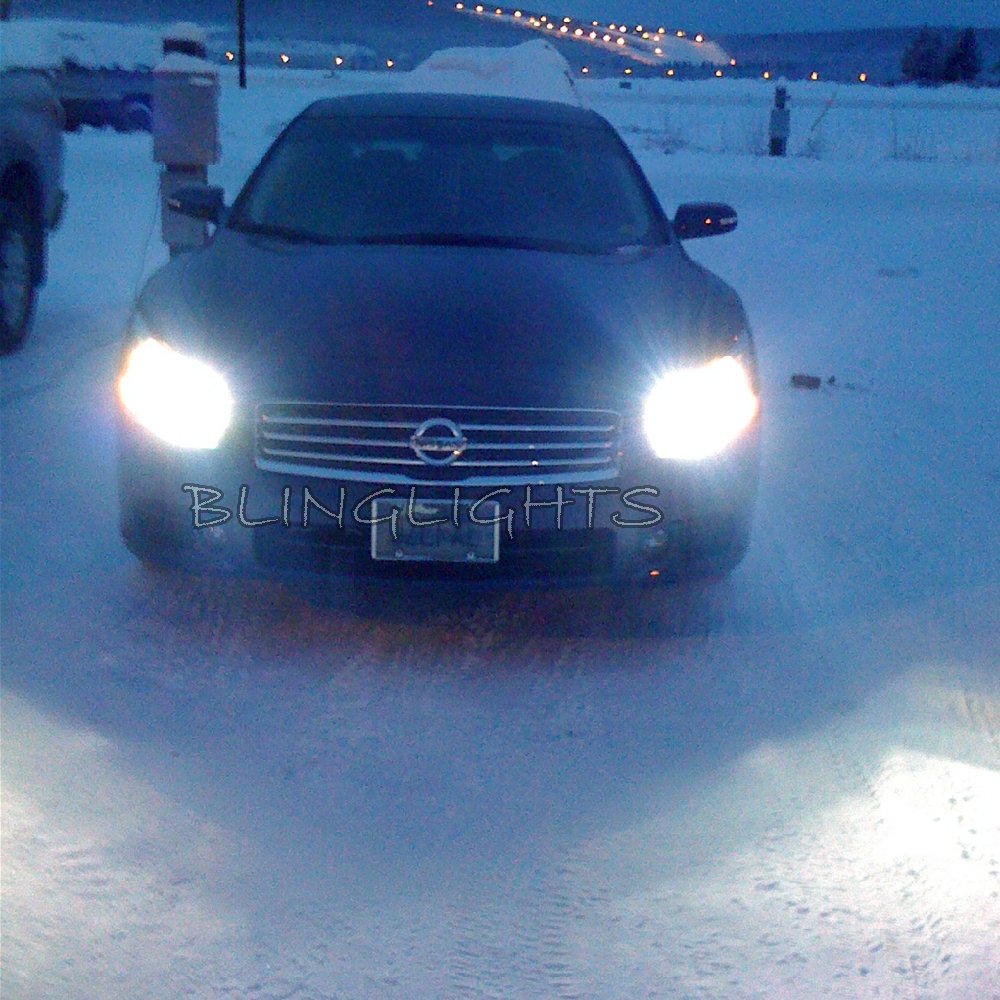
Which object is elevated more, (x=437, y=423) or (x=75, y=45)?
(x=437, y=423)

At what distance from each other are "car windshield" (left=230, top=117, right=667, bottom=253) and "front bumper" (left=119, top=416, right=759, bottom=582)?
1293 millimetres

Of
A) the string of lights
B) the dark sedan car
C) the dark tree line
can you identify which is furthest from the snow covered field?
the dark tree line

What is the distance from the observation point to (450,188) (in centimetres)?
524

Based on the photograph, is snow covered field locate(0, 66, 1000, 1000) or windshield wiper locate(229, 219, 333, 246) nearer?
snow covered field locate(0, 66, 1000, 1000)

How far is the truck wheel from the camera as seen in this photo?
750 cm

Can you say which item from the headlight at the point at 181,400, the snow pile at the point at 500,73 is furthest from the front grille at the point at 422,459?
the snow pile at the point at 500,73

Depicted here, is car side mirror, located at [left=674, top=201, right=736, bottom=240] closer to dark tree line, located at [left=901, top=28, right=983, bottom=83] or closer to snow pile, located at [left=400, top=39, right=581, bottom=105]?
snow pile, located at [left=400, top=39, right=581, bottom=105]

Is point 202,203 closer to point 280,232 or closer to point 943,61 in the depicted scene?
point 280,232

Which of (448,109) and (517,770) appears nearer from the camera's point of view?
(517,770)

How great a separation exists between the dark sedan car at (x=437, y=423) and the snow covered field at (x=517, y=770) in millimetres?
299

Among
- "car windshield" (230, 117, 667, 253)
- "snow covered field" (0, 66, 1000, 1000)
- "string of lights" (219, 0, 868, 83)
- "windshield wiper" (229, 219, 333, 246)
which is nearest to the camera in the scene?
"snow covered field" (0, 66, 1000, 1000)

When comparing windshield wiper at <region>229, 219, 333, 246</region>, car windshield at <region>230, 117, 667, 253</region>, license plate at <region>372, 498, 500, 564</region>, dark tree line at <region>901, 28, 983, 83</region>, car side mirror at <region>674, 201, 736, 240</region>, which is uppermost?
car windshield at <region>230, 117, 667, 253</region>

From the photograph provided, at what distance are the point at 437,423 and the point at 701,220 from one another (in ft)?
7.62

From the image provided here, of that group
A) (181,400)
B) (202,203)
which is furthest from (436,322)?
(202,203)
